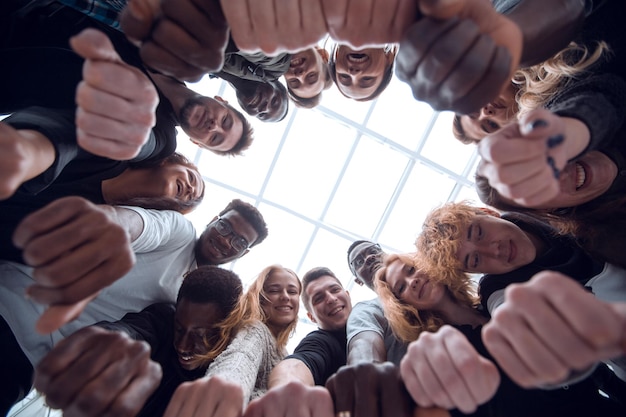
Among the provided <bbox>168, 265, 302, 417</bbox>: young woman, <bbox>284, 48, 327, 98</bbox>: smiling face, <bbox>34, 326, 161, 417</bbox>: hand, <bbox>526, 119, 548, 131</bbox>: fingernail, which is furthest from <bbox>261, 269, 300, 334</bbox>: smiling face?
<bbox>526, 119, 548, 131</bbox>: fingernail

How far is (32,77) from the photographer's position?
96cm

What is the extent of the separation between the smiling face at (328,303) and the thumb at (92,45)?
130 centimetres

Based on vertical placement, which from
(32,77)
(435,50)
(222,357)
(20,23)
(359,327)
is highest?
(435,50)

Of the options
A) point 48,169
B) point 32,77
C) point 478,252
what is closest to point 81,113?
point 48,169

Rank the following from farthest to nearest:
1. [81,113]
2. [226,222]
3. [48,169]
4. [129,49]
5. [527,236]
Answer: [226,222] < [527,236] < [129,49] < [48,169] < [81,113]

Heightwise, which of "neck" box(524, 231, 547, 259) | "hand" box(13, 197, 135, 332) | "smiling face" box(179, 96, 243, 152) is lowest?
"hand" box(13, 197, 135, 332)

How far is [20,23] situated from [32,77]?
17 centimetres

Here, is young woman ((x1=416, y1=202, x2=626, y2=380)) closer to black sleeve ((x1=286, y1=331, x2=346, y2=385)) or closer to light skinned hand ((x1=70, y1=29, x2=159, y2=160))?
black sleeve ((x1=286, y1=331, x2=346, y2=385))

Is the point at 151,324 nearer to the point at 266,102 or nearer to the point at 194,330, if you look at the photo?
the point at 194,330

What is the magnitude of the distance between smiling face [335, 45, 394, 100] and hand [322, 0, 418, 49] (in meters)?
1.24

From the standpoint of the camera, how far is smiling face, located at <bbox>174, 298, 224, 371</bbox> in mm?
1213

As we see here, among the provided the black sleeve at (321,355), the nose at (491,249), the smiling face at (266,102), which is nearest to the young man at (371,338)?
the black sleeve at (321,355)

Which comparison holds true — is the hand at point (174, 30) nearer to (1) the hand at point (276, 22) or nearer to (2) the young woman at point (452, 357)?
(1) the hand at point (276, 22)

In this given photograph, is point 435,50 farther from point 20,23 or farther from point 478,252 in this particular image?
point 20,23
